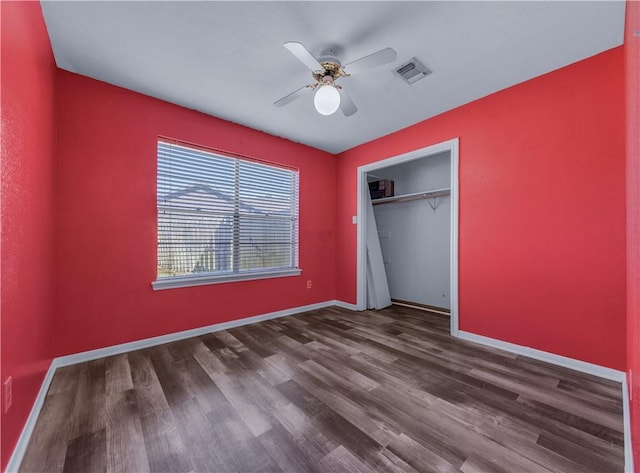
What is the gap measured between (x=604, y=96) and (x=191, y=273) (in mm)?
4034

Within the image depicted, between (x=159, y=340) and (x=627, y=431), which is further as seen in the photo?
(x=159, y=340)

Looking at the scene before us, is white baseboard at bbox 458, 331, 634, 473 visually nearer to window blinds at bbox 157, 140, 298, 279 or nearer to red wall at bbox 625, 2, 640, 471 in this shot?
red wall at bbox 625, 2, 640, 471

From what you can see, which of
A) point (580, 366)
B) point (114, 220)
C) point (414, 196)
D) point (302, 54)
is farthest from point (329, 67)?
point (580, 366)

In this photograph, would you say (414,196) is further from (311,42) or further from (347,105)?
(311,42)

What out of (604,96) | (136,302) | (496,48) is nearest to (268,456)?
(136,302)

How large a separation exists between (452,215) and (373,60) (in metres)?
1.84

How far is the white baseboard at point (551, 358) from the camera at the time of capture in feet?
6.35

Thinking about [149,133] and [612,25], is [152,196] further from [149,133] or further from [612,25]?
[612,25]

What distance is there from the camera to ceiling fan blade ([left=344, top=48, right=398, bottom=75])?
1656 millimetres

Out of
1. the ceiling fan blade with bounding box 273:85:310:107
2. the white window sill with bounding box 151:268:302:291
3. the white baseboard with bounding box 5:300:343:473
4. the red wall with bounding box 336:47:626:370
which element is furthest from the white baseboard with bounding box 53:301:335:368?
the ceiling fan blade with bounding box 273:85:310:107

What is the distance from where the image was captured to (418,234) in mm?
4223

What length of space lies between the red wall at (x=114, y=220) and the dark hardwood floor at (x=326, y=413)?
13.1 inches

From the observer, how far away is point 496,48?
197 centimetres

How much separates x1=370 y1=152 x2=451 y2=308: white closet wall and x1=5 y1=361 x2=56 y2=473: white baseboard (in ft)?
13.8
